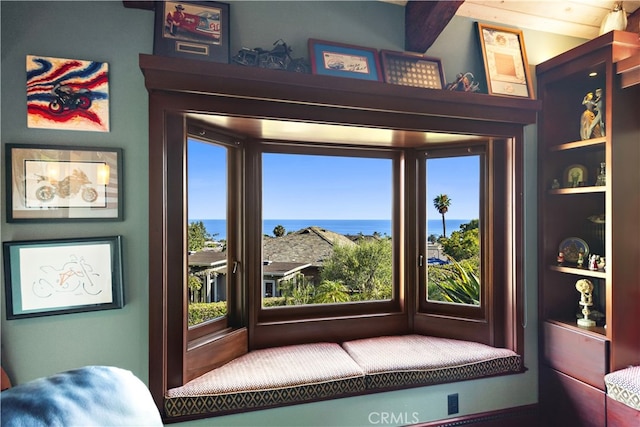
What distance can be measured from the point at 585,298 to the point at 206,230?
2172 millimetres

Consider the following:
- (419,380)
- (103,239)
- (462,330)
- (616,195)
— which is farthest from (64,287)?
(616,195)

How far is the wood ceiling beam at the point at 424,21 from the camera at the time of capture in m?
1.78

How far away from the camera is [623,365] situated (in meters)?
1.79

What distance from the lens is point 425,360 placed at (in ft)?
6.23

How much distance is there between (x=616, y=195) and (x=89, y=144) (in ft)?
8.41

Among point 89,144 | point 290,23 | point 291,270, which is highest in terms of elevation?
Answer: point 290,23

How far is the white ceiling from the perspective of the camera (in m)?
2.01

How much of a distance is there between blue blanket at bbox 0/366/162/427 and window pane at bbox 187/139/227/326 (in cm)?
116

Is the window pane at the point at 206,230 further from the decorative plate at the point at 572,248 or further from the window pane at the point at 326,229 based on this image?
the decorative plate at the point at 572,248

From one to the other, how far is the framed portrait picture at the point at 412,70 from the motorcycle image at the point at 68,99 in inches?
57.3

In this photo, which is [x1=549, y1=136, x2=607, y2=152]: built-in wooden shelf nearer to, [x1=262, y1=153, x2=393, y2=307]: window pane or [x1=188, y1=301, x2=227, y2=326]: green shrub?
[x1=262, y1=153, x2=393, y2=307]: window pane

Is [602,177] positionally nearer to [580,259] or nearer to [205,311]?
[580,259]

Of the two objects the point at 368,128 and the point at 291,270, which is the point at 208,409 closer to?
the point at 291,270

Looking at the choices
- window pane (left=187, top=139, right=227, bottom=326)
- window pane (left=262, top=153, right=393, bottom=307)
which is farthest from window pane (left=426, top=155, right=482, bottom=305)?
window pane (left=187, top=139, right=227, bottom=326)
